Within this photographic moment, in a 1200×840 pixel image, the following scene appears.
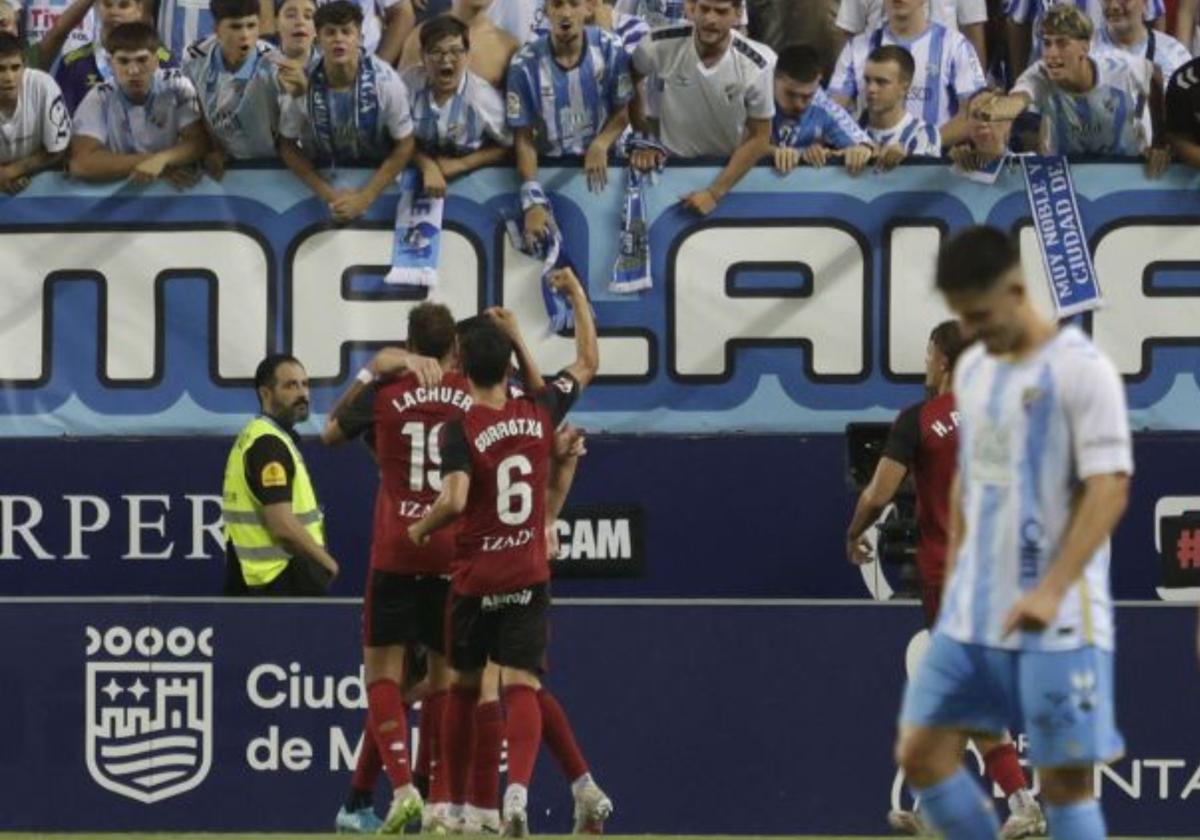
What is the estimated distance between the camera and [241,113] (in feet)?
46.0

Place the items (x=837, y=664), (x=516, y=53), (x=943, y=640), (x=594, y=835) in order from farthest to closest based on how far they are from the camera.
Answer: (x=516, y=53) → (x=837, y=664) → (x=594, y=835) → (x=943, y=640)

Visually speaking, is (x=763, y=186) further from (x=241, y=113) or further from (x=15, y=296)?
(x=15, y=296)

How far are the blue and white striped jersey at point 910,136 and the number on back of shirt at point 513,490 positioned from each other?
366cm

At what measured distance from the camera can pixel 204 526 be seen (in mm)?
14031

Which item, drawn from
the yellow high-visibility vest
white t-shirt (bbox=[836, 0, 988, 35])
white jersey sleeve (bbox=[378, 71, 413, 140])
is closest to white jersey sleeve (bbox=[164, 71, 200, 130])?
white jersey sleeve (bbox=[378, 71, 413, 140])

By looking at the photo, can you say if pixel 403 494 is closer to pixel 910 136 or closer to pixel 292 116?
pixel 292 116

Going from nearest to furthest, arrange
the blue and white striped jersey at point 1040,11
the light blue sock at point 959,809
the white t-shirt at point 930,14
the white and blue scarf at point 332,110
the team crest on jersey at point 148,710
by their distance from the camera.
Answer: the light blue sock at point 959,809 → the team crest on jersey at point 148,710 → the white and blue scarf at point 332,110 → the blue and white striped jersey at point 1040,11 → the white t-shirt at point 930,14

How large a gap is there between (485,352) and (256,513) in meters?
2.31

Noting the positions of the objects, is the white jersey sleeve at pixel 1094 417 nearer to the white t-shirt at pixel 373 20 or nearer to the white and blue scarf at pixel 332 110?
the white and blue scarf at pixel 332 110

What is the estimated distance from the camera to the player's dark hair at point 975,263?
7.29 meters

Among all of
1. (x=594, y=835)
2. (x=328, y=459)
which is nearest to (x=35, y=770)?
(x=328, y=459)

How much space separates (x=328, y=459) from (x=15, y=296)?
1.67 meters

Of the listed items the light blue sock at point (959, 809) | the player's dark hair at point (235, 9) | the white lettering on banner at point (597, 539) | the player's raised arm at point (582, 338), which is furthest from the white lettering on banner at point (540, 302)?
the light blue sock at point (959, 809)

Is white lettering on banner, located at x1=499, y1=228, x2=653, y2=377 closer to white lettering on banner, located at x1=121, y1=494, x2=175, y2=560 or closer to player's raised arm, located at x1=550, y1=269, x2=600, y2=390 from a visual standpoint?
player's raised arm, located at x1=550, y1=269, x2=600, y2=390
